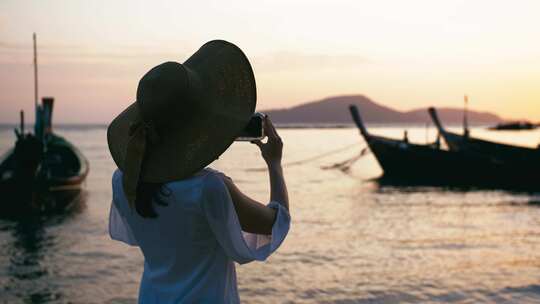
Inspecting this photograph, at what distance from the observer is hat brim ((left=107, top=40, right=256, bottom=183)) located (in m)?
1.50

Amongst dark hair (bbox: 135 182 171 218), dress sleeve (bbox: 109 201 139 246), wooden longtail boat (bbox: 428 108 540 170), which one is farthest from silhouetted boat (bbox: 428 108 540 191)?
dark hair (bbox: 135 182 171 218)

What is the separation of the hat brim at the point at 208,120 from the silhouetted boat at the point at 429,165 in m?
20.7

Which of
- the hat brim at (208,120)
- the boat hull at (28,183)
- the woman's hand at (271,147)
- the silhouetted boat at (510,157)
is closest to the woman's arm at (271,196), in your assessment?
the woman's hand at (271,147)

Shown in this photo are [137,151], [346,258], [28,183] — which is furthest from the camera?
[28,183]

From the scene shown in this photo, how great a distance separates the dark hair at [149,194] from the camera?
155 cm

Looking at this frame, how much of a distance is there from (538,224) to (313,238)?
542cm

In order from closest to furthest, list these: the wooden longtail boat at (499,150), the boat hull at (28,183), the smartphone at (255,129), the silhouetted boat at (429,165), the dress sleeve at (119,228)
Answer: the smartphone at (255,129)
the dress sleeve at (119,228)
the boat hull at (28,183)
the wooden longtail boat at (499,150)
the silhouetted boat at (429,165)

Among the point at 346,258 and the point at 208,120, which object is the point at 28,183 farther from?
the point at 208,120

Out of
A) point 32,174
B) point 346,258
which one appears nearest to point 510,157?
point 346,258

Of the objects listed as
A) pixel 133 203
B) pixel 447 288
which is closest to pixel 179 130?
pixel 133 203

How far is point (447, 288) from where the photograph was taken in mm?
7102

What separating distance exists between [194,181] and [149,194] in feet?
0.47

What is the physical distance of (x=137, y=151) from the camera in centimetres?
151

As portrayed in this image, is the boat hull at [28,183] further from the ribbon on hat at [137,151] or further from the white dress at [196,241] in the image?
the ribbon on hat at [137,151]
